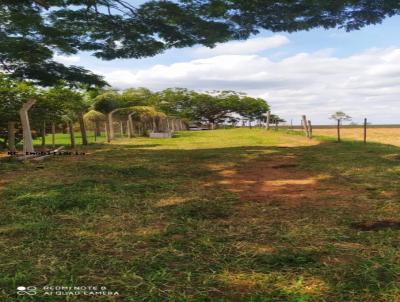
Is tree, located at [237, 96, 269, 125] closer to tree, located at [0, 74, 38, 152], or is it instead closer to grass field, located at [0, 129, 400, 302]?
tree, located at [0, 74, 38, 152]

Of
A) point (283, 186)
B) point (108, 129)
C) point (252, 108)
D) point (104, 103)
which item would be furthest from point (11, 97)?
point (252, 108)

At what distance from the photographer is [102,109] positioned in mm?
38188

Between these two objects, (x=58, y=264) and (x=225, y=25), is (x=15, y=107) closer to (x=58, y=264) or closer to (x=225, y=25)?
(x=225, y=25)

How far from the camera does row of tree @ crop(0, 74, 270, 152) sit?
674 inches

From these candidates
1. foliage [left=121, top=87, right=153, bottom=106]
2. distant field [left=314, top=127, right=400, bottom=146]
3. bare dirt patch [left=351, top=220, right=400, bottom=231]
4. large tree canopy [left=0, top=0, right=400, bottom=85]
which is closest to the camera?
bare dirt patch [left=351, top=220, right=400, bottom=231]

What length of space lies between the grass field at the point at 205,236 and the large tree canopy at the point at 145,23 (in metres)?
7.89

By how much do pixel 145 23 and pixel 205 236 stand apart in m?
13.3

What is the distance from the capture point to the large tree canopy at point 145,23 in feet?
51.4

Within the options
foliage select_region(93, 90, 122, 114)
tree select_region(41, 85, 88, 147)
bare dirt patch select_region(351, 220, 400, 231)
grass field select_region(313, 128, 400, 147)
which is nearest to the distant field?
grass field select_region(313, 128, 400, 147)

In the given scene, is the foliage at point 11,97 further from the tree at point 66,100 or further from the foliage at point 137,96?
the foliage at point 137,96

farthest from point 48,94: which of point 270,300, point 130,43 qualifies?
point 270,300

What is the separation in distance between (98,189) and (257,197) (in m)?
3.05

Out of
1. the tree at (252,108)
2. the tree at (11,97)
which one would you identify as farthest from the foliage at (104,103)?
the tree at (252,108)

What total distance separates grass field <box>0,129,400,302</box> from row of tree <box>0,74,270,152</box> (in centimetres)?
769
